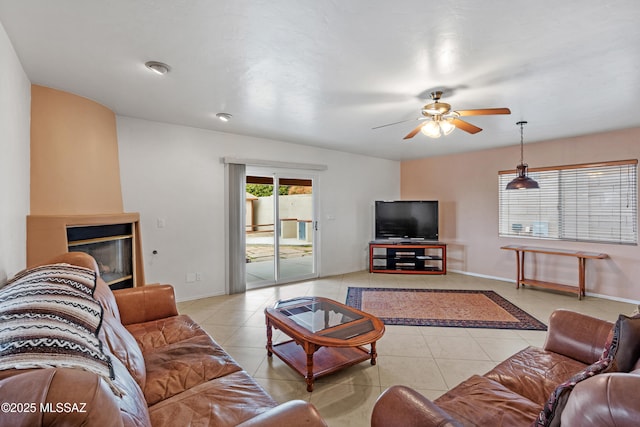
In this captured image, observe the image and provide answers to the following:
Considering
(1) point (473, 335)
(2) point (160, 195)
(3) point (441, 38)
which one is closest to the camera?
(3) point (441, 38)

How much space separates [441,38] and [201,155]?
3.41 metres

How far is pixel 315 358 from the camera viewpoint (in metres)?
2.43

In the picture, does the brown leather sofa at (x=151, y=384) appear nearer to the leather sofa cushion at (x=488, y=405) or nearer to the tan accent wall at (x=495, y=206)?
the leather sofa cushion at (x=488, y=405)

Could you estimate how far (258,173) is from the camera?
4.89m

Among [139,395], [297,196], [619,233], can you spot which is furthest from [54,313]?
[619,233]

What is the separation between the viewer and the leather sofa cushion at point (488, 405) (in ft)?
4.09

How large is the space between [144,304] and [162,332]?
36 cm

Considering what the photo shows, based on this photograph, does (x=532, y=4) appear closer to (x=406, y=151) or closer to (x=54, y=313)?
(x=54, y=313)

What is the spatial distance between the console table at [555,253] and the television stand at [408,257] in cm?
121

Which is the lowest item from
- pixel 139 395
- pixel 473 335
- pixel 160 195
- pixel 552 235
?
pixel 473 335

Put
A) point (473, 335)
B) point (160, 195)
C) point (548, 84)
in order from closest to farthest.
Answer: point (548, 84)
point (473, 335)
point (160, 195)

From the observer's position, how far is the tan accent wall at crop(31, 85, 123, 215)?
8.66 ft

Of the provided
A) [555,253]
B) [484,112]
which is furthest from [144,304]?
[555,253]

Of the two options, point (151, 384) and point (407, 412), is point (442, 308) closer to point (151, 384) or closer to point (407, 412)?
point (407, 412)
